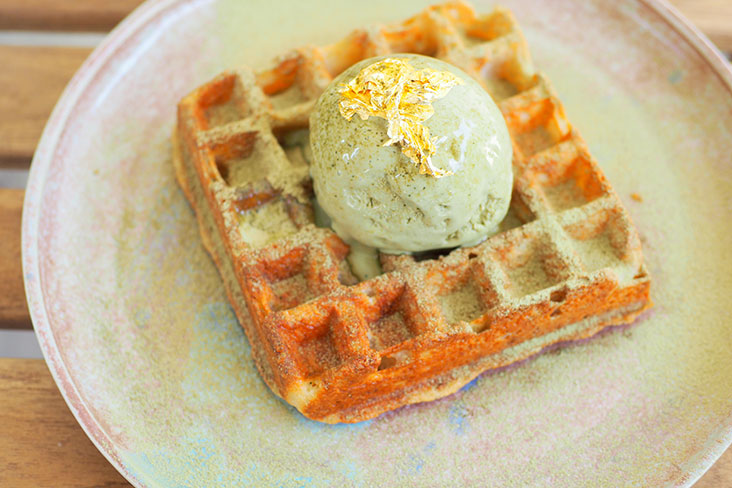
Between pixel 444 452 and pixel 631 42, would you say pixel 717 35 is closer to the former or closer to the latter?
pixel 631 42

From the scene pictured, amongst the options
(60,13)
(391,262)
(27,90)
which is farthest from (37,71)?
(391,262)

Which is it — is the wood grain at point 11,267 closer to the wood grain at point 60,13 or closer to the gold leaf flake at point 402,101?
the wood grain at point 60,13

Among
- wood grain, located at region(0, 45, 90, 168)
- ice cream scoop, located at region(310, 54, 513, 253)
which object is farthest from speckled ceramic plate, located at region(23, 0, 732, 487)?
ice cream scoop, located at region(310, 54, 513, 253)

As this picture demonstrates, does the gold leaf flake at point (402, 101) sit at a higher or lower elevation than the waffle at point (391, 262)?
higher

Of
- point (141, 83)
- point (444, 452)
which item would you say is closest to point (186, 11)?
point (141, 83)

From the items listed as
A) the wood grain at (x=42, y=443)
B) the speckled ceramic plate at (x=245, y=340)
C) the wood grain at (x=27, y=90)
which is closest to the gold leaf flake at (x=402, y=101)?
the speckled ceramic plate at (x=245, y=340)
